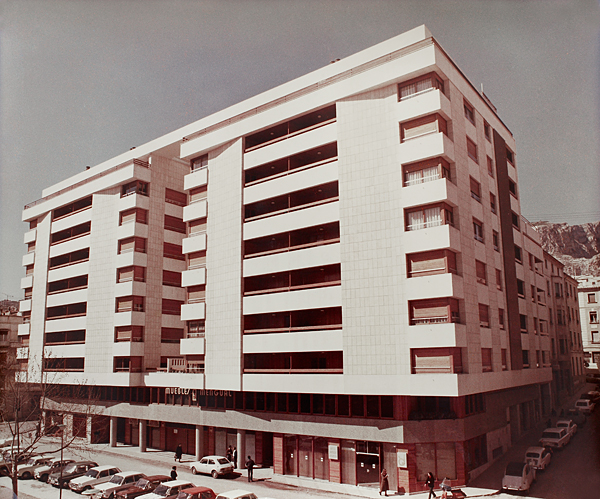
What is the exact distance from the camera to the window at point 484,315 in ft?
114

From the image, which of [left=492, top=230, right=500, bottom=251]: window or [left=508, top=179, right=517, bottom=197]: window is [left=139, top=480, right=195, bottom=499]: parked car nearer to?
[left=492, top=230, right=500, bottom=251]: window

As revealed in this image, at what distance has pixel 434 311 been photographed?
3053cm

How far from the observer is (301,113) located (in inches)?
1500

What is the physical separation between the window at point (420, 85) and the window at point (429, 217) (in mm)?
7758

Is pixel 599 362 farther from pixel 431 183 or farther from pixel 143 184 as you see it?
pixel 143 184

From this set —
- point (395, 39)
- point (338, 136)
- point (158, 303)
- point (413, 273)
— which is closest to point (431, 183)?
point (413, 273)

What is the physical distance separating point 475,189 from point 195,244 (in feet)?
76.3

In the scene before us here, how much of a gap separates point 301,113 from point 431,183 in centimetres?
1223

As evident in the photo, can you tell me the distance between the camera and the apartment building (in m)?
31.2

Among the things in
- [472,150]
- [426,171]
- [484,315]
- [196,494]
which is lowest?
[196,494]

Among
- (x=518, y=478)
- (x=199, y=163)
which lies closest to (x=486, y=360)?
(x=518, y=478)

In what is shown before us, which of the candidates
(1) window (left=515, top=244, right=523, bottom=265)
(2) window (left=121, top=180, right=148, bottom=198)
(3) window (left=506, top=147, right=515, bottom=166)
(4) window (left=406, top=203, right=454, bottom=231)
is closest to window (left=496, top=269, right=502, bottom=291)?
(1) window (left=515, top=244, right=523, bottom=265)

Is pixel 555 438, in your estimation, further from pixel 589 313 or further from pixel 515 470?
pixel 589 313

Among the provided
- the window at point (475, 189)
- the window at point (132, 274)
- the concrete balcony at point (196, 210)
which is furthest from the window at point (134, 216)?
the window at point (475, 189)
